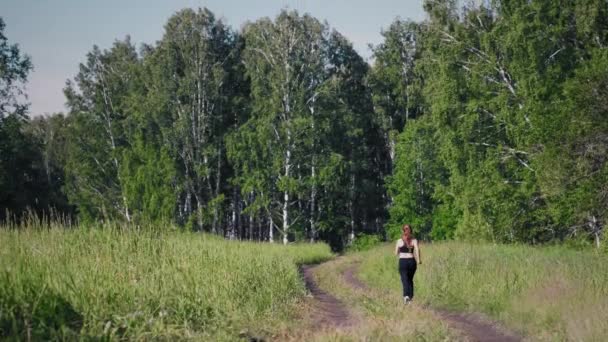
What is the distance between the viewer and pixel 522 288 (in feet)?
43.4

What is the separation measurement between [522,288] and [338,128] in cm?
3510

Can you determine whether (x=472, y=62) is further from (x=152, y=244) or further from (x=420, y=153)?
(x=152, y=244)

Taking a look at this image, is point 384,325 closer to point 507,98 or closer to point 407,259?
point 407,259

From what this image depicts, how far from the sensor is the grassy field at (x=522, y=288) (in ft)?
32.6

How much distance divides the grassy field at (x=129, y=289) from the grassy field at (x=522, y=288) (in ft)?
15.4

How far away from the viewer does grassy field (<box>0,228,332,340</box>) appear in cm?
675

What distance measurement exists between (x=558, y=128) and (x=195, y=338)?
18402 millimetres

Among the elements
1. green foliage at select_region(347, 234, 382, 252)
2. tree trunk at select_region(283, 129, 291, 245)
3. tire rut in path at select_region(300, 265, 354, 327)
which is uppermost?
tree trunk at select_region(283, 129, 291, 245)

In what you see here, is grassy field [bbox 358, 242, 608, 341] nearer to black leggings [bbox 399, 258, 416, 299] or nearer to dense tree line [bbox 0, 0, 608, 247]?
black leggings [bbox 399, 258, 416, 299]

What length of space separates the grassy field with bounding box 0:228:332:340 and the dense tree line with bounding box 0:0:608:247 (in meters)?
13.5

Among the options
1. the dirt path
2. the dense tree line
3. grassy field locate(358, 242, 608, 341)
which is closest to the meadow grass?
the dirt path

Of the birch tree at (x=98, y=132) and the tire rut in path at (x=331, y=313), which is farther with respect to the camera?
the birch tree at (x=98, y=132)

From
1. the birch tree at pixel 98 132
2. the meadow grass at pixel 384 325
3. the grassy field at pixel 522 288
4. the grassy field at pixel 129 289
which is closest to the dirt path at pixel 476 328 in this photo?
the grassy field at pixel 522 288

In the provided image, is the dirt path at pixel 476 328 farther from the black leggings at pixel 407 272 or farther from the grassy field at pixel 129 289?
the grassy field at pixel 129 289
